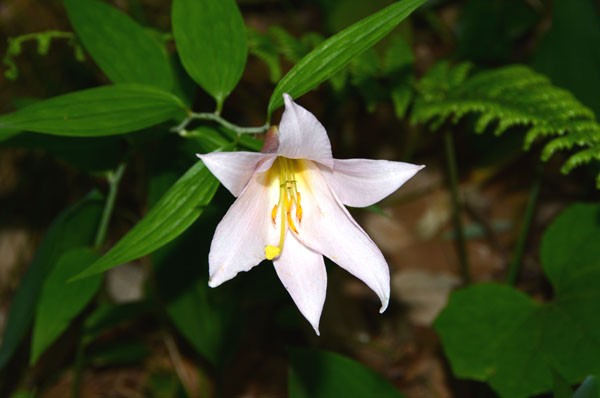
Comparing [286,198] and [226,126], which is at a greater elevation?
[226,126]

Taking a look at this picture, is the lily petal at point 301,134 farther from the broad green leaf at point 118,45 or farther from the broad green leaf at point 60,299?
the broad green leaf at point 60,299

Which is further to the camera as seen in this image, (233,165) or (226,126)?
(226,126)

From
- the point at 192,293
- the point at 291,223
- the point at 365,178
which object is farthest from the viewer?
the point at 192,293

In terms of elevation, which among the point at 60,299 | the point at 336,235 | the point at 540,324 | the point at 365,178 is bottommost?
the point at 540,324

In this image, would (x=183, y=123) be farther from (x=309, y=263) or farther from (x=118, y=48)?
(x=309, y=263)

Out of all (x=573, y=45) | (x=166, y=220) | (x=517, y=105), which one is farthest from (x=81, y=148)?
(x=573, y=45)

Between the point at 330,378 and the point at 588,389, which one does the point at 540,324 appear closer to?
the point at 330,378

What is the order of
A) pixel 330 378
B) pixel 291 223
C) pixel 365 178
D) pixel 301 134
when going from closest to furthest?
1. pixel 301 134
2. pixel 365 178
3. pixel 291 223
4. pixel 330 378

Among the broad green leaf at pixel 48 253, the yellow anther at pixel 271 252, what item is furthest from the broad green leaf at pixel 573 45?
the broad green leaf at pixel 48 253
